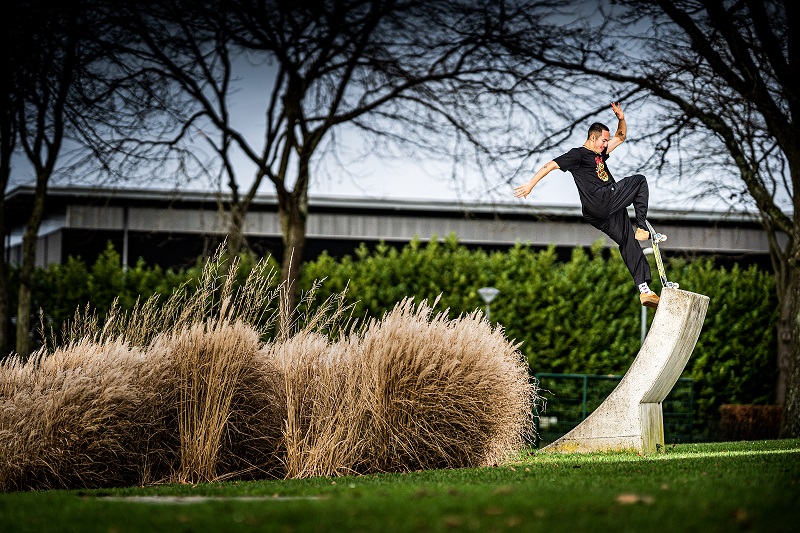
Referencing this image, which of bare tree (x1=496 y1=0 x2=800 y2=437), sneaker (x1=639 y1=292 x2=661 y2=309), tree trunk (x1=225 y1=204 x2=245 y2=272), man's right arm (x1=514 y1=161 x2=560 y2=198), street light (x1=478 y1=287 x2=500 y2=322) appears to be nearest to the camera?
man's right arm (x1=514 y1=161 x2=560 y2=198)

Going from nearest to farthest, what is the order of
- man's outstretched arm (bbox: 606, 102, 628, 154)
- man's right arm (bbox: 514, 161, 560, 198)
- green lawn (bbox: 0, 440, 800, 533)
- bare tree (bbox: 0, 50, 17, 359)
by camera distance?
green lawn (bbox: 0, 440, 800, 533) → man's right arm (bbox: 514, 161, 560, 198) → man's outstretched arm (bbox: 606, 102, 628, 154) → bare tree (bbox: 0, 50, 17, 359)

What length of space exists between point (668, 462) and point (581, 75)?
846 centimetres

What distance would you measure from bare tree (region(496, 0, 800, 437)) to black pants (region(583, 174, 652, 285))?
13.7 feet

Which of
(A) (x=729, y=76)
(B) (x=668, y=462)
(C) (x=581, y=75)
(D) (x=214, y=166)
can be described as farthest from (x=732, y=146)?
(D) (x=214, y=166)

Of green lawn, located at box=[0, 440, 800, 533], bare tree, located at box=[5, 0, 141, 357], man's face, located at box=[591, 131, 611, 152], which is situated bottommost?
green lawn, located at box=[0, 440, 800, 533]

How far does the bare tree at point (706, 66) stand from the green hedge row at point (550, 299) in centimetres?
317

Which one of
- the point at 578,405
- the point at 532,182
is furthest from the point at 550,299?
the point at 532,182

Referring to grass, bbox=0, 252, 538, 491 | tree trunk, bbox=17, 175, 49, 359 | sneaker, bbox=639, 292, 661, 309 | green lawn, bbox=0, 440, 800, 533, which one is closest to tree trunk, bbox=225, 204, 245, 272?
tree trunk, bbox=17, 175, 49, 359

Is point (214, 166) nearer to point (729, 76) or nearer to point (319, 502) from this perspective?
point (729, 76)

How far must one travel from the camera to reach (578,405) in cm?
1692

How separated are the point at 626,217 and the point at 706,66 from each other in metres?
6.06

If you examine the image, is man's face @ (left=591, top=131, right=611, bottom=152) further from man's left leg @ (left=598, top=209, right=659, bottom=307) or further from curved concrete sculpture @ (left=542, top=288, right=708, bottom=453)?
curved concrete sculpture @ (left=542, top=288, right=708, bottom=453)

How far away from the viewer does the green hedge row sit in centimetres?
1780

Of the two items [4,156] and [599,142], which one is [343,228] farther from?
[599,142]
